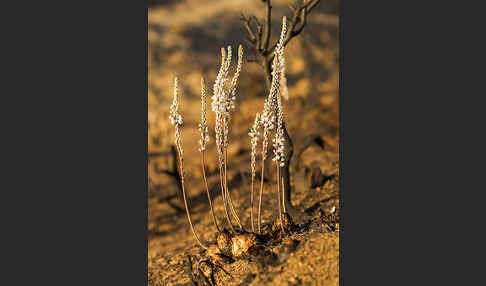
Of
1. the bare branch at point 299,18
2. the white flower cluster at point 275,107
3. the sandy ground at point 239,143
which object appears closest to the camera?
the white flower cluster at point 275,107

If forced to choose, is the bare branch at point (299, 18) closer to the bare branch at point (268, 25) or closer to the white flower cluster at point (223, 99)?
the bare branch at point (268, 25)

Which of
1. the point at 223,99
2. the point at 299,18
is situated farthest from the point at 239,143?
the point at 223,99

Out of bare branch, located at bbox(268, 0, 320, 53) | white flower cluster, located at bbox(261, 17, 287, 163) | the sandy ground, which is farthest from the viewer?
bare branch, located at bbox(268, 0, 320, 53)

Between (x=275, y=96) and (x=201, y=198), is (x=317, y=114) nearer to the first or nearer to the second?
(x=201, y=198)

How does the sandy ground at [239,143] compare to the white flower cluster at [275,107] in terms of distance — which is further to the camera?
the sandy ground at [239,143]

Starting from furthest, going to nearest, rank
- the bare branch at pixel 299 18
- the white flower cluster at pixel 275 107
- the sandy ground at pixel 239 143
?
the bare branch at pixel 299 18 < the sandy ground at pixel 239 143 < the white flower cluster at pixel 275 107

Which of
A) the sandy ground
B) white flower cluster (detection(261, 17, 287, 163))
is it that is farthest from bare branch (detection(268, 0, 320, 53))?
the sandy ground

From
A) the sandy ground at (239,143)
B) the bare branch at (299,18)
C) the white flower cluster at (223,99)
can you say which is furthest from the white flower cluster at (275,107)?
the sandy ground at (239,143)

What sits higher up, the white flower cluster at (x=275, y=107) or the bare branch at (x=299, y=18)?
the bare branch at (x=299, y=18)

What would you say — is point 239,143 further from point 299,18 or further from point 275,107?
point 275,107

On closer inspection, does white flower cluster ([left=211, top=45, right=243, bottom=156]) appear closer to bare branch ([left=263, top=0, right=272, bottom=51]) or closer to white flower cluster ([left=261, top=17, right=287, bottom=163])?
white flower cluster ([left=261, top=17, right=287, bottom=163])
